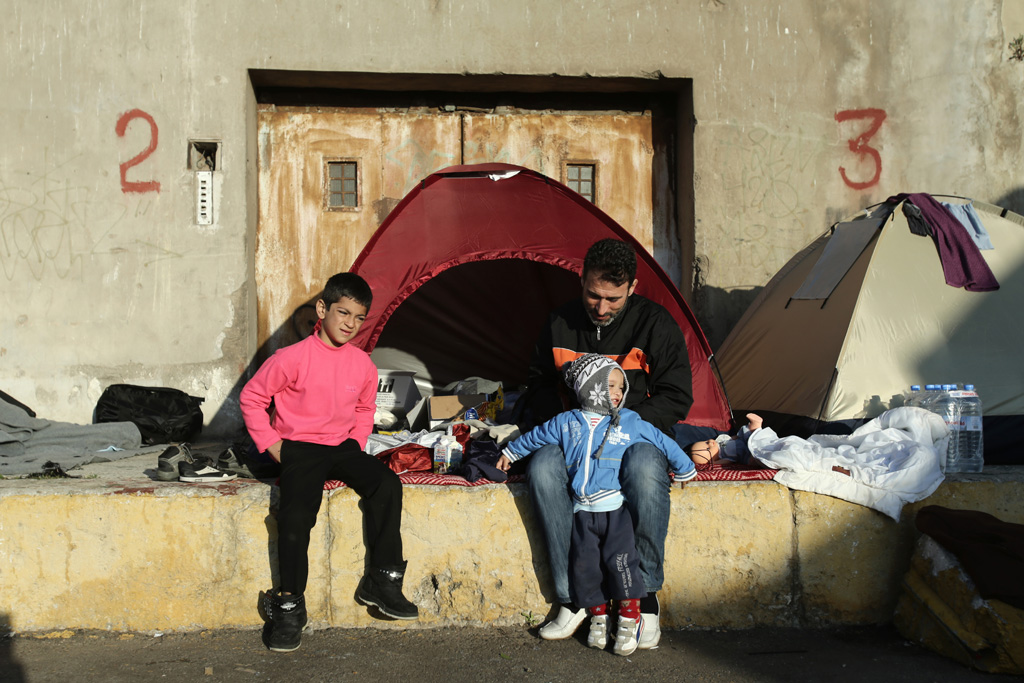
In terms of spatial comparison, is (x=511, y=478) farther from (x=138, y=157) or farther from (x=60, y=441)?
(x=138, y=157)

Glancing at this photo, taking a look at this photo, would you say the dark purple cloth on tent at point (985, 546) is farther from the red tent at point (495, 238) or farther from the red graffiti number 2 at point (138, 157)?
the red graffiti number 2 at point (138, 157)

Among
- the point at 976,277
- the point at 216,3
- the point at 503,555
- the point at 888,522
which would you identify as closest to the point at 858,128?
the point at 976,277

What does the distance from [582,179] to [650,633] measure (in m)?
3.63

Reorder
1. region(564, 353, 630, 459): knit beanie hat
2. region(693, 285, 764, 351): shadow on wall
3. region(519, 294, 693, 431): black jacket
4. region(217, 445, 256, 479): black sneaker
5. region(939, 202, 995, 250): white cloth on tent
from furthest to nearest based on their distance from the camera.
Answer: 1. region(693, 285, 764, 351): shadow on wall
2. region(939, 202, 995, 250): white cloth on tent
3. region(217, 445, 256, 479): black sneaker
4. region(519, 294, 693, 431): black jacket
5. region(564, 353, 630, 459): knit beanie hat

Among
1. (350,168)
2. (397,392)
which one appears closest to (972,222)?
(397,392)

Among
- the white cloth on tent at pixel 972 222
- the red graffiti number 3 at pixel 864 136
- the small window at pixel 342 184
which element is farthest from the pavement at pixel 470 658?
the red graffiti number 3 at pixel 864 136

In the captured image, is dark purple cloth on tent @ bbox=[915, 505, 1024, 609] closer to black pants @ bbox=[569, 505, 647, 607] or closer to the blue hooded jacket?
the blue hooded jacket

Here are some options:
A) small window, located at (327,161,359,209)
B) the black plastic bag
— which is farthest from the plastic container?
small window, located at (327,161,359,209)

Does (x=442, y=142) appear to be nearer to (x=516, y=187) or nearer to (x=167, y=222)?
(x=516, y=187)

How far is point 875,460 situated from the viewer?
338 centimetres

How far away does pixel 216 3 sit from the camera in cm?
533

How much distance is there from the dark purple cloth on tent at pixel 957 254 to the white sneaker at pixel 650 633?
8.33 ft

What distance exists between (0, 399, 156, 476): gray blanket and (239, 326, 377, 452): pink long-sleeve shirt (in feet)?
4.33

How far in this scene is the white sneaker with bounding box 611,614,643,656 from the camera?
292 centimetres
